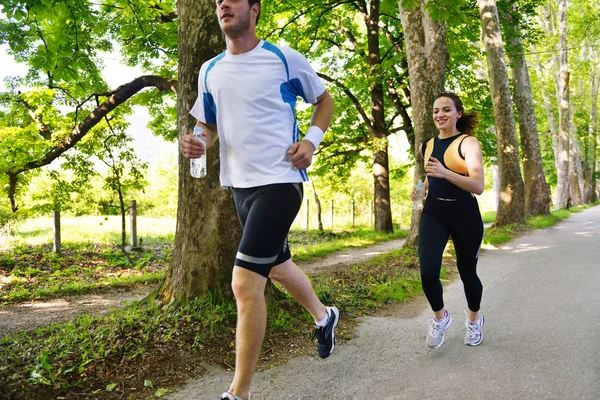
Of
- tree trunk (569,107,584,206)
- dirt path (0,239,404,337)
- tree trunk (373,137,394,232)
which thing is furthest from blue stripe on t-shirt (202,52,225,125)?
tree trunk (569,107,584,206)

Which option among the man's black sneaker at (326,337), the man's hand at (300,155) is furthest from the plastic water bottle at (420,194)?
the man's hand at (300,155)

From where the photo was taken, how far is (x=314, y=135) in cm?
285

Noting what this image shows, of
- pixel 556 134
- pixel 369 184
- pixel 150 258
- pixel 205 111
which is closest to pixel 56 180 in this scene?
pixel 150 258

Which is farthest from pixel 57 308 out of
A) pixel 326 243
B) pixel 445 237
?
pixel 326 243

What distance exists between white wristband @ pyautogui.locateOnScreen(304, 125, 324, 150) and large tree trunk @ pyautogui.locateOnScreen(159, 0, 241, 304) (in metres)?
1.77

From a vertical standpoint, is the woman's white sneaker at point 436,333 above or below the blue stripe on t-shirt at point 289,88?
below

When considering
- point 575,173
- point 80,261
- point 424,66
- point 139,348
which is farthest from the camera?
point 575,173

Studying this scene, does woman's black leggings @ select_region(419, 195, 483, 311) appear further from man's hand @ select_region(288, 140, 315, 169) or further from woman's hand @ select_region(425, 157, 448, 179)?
man's hand @ select_region(288, 140, 315, 169)

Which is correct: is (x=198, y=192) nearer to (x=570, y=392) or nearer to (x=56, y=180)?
(x=570, y=392)

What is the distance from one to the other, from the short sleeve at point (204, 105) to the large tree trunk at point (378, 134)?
14.0 meters

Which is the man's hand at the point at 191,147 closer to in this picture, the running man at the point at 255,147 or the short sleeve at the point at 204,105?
the running man at the point at 255,147

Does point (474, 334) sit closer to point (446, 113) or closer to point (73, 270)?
point (446, 113)

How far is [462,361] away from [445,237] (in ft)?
3.30

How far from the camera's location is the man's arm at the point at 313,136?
2648 millimetres
